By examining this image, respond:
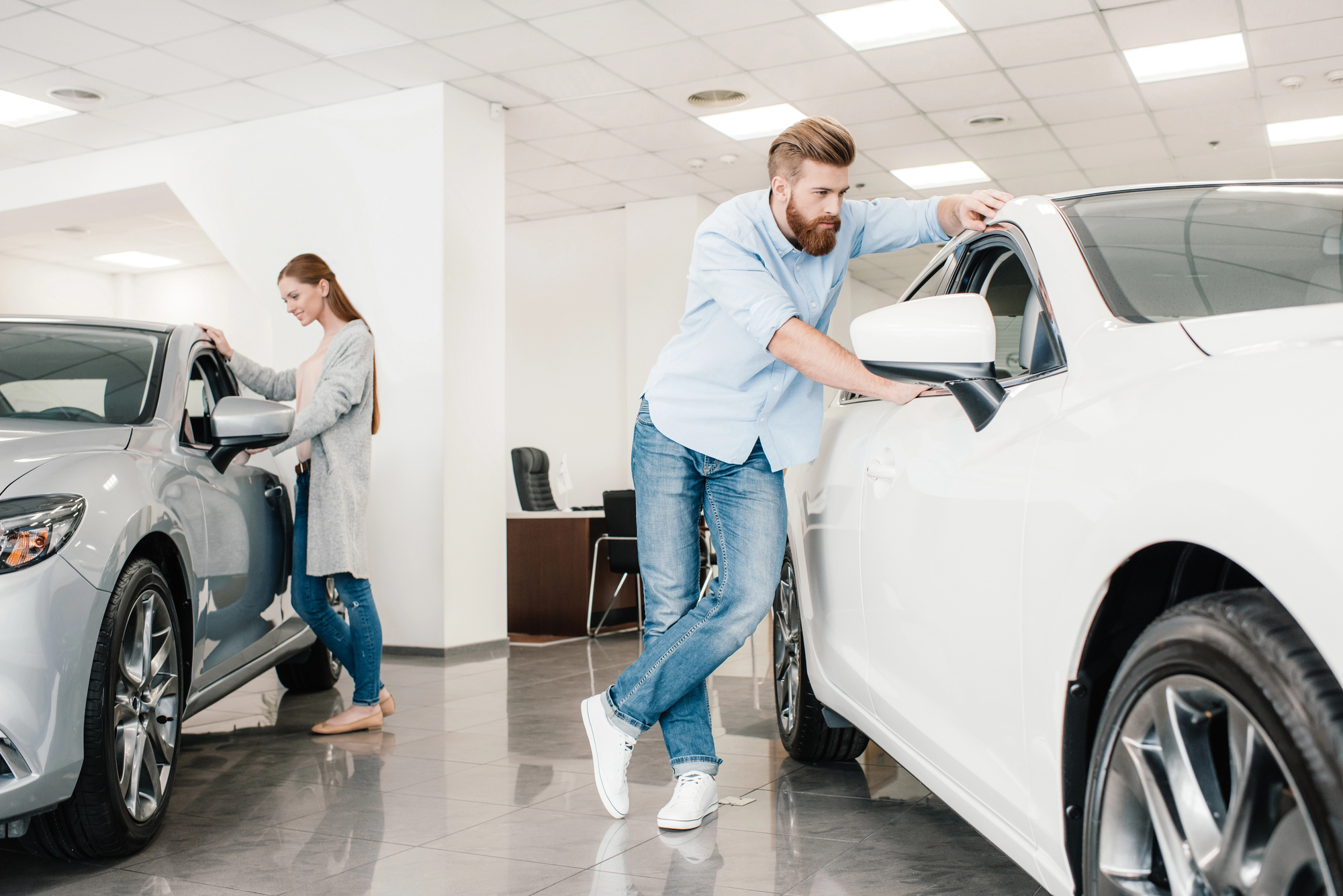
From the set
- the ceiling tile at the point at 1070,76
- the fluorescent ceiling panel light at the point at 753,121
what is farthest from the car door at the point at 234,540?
the ceiling tile at the point at 1070,76

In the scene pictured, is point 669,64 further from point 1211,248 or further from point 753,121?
point 1211,248

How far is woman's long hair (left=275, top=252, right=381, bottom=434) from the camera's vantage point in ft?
13.5

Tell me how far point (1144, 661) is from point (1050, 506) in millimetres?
247

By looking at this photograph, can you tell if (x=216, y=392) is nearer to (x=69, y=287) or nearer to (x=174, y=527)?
(x=174, y=527)

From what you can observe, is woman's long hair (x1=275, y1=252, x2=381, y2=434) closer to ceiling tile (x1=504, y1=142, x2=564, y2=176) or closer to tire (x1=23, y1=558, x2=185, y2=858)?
tire (x1=23, y1=558, x2=185, y2=858)

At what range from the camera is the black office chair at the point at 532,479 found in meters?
9.01

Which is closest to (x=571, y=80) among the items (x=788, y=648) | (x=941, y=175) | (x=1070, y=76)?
(x=1070, y=76)

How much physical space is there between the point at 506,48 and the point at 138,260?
25.5 feet

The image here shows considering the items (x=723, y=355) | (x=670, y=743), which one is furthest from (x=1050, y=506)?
(x=670, y=743)

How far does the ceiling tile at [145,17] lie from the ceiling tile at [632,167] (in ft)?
11.3

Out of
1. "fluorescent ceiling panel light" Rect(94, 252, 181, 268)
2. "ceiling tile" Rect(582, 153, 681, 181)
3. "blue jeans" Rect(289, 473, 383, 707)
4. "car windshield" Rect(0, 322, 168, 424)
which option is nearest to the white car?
"car windshield" Rect(0, 322, 168, 424)

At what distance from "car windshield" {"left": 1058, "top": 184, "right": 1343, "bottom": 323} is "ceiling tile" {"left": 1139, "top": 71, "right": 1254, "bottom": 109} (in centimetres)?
604

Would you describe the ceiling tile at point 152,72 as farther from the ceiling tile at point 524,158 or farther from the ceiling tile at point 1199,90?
the ceiling tile at point 1199,90

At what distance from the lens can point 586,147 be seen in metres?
8.46
